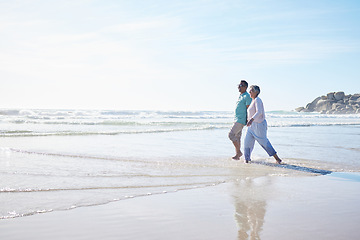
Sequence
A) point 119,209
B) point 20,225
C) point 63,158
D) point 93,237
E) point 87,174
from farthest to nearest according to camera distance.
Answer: point 63,158 < point 87,174 < point 119,209 < point 20,225 < point 93,237

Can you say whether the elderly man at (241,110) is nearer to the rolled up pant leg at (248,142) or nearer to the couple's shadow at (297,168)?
the rolled up pant leg at (248,142)

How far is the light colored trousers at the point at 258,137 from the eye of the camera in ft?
25.7

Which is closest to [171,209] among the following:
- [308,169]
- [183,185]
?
[183,185]

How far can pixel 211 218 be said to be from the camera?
3678 mm

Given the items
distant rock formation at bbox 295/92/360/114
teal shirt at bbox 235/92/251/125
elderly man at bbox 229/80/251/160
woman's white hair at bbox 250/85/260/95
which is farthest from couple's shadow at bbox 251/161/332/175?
distant rock formation at bbox 295/92/360/114

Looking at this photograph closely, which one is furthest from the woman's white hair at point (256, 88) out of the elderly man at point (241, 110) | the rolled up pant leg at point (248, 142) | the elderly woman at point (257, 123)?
the rolled up pant leg at point (248, 142)

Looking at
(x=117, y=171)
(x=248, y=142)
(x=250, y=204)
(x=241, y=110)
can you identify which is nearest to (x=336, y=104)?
(x=241, y=110)

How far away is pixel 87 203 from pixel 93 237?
1.20 meters

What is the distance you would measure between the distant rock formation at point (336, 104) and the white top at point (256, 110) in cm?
9453

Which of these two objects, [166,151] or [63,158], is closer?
[63,158]

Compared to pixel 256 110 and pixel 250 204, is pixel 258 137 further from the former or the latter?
pixel 250 204

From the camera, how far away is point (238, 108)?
8.69 metres

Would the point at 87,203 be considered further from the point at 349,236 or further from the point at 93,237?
the point at 349,236

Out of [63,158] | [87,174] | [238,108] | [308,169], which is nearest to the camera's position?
[87,174]
